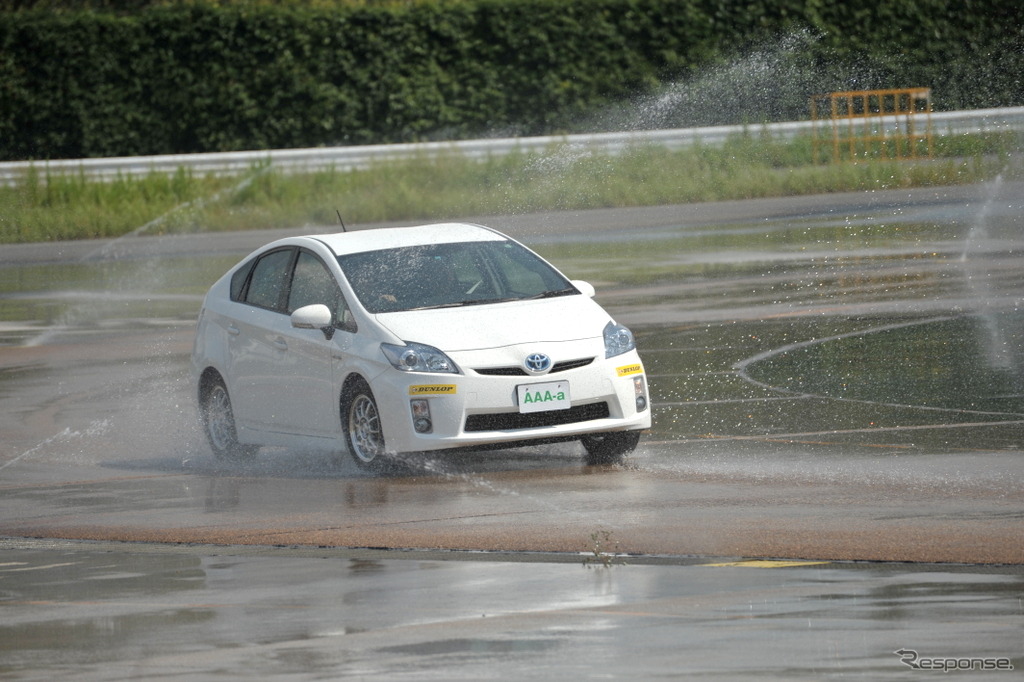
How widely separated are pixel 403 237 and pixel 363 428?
1692 millimetres

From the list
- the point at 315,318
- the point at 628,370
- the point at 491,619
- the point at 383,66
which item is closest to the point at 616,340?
the point at 628,370

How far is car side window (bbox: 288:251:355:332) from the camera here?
13023 millimetres

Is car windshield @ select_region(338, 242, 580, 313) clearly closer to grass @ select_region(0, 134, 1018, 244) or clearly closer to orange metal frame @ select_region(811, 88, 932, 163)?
grass @ select_region(0, 134, 1018, 244)

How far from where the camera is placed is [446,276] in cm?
1314

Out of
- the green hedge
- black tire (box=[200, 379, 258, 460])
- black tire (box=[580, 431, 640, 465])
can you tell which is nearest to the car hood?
black tire (box=[580, 431, 640, 465])

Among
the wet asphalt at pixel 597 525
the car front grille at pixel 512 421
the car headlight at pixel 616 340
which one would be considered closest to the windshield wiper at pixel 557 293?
the car headlight at pixel 616 340

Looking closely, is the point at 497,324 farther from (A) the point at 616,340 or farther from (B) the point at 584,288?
(B) the point at 584,288

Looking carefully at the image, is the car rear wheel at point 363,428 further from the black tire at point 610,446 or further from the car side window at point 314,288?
the black tire at point 610,446

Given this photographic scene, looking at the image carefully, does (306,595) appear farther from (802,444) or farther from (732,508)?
(802,444)

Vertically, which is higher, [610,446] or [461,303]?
[461,303]

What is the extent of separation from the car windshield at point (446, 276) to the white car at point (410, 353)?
1 cm

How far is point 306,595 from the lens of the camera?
8523 millimetres

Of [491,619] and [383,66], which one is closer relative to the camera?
[491,619]

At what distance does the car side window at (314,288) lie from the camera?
13023 millimetres
